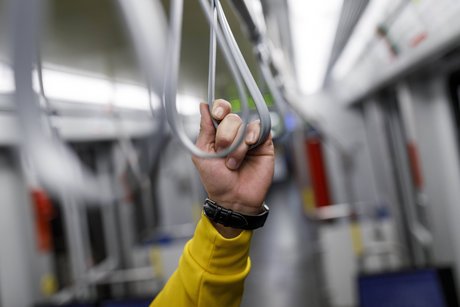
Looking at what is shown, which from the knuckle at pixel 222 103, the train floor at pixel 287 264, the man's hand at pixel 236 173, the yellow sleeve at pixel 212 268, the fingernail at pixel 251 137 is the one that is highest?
the knuckle at pixel 222 103

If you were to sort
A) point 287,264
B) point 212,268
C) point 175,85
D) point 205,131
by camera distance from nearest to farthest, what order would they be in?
1. point 175,85
2. point 205,131
3. point 212,268
4. point 287,264

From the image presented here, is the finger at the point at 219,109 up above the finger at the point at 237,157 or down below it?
above

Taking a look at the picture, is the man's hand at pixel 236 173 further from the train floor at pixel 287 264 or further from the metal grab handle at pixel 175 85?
the train floor at pixel 287 264

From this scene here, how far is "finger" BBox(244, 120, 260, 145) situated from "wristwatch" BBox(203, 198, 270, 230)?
17cm

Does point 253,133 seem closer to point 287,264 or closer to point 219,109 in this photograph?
point 219,109

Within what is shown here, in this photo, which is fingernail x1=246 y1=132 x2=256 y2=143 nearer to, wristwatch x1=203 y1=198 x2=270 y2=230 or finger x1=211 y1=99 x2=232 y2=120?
finger x1=211 y1=99 x2=232 y2=120

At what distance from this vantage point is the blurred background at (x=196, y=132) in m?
0.69

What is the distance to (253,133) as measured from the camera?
58 cm

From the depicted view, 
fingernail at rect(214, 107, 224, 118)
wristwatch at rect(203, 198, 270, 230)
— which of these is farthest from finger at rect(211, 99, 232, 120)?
wristwatch at rect(203, 198, 270, 230)

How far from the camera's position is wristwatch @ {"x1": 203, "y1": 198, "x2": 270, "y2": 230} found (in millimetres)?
714

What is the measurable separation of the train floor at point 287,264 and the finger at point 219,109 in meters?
2.48

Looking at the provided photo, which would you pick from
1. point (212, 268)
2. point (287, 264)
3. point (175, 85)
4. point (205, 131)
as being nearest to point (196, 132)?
point (205, 131)

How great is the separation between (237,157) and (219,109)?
0.08 m

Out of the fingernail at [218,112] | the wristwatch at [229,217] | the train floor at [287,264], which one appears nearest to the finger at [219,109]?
the fingernail at [218,112]
